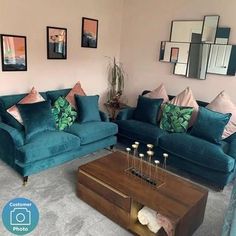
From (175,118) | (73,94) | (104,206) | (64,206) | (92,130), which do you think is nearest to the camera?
(104,206)

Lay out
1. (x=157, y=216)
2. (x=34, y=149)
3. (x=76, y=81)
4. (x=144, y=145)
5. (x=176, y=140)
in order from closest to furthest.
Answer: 1. (x=157, y=216)
2. (x=34, y=149)
3. (x=176, y=140)
4. (x=144, y=145)
5. (x=76, y=81)

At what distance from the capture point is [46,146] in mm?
2926

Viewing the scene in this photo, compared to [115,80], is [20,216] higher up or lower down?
lower down

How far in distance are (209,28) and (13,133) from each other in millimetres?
3031

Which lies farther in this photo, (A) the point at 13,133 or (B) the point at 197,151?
(B) the point at 197,151

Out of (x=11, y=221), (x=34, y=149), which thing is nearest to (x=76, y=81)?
(x=34, y=149)

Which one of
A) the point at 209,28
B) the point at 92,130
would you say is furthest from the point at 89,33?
the point at 209,28

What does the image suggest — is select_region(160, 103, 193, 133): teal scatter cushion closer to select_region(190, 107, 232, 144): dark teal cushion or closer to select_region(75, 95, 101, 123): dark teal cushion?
select_region(190, 107, 232, 144): dark teal cushion

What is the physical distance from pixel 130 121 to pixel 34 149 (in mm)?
1604

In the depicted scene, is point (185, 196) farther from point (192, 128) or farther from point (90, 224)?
point (192, 128)

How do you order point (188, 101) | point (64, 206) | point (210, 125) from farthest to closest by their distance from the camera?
1. point (188, 101)
2. point (210, 125)
3. point (64, 206)

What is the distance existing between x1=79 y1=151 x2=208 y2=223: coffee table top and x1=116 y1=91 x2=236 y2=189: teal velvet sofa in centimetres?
66

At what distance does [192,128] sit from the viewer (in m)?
3.44

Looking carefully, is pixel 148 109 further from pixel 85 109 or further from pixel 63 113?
pixel 63 113
